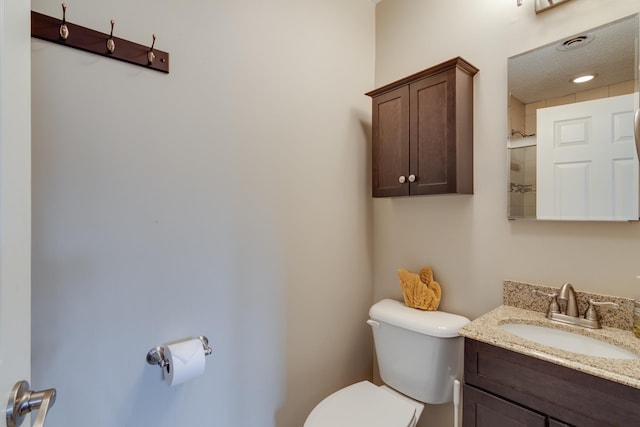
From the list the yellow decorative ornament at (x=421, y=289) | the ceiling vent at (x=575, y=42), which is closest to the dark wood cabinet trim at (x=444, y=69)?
the ceiling vent at (x=575, y=42)

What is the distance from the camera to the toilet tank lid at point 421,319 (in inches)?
51.1

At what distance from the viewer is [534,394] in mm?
938

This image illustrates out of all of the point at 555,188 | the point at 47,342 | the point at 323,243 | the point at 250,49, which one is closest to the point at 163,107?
the point at 250,49

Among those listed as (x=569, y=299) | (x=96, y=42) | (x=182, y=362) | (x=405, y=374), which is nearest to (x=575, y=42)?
(x=569, y=299)

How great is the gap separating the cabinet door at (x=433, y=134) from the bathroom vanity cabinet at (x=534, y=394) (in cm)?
69

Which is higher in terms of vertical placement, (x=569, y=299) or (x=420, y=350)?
(x=569, y=299)

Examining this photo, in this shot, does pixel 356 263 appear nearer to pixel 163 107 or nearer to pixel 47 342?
pixel 163 107

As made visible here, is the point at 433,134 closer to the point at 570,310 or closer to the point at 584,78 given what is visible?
the point at 584,78

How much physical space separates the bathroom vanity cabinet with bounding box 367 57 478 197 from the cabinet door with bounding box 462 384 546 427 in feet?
2.63

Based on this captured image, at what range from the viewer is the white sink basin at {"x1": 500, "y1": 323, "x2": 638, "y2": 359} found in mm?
988

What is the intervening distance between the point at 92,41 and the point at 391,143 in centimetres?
128

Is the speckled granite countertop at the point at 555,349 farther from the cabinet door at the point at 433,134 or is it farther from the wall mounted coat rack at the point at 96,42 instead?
the wall mounted coat rack at the point at 96,42

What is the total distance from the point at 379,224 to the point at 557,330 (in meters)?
0.96

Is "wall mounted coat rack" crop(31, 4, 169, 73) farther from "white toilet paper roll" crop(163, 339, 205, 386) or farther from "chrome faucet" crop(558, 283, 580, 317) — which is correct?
"chrome faucet" crop(558, 283, 580, 317)
